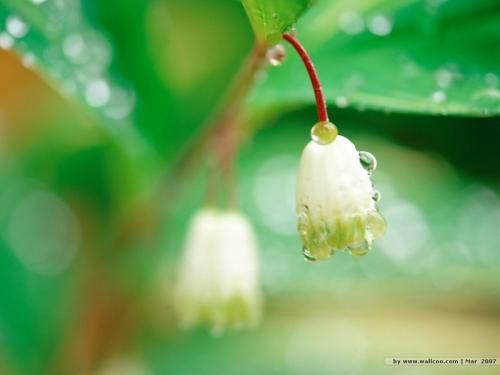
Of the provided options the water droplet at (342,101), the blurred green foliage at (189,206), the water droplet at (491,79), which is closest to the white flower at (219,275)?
the blurred green foliage at (189,206)

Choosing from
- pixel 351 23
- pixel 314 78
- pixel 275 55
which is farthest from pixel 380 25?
pixel 314 78

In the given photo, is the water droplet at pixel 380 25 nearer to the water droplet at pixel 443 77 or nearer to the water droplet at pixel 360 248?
the water droplet at pixel 443 77

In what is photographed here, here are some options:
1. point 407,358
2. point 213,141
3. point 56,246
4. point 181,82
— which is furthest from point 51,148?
point 407,358

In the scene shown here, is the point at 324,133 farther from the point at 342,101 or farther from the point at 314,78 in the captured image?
the point at 342,101

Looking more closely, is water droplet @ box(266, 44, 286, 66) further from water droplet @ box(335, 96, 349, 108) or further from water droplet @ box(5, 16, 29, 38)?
water droplet @ box(5, 16, 29, 38)

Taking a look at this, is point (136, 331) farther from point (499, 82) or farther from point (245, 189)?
point (499, 82)
